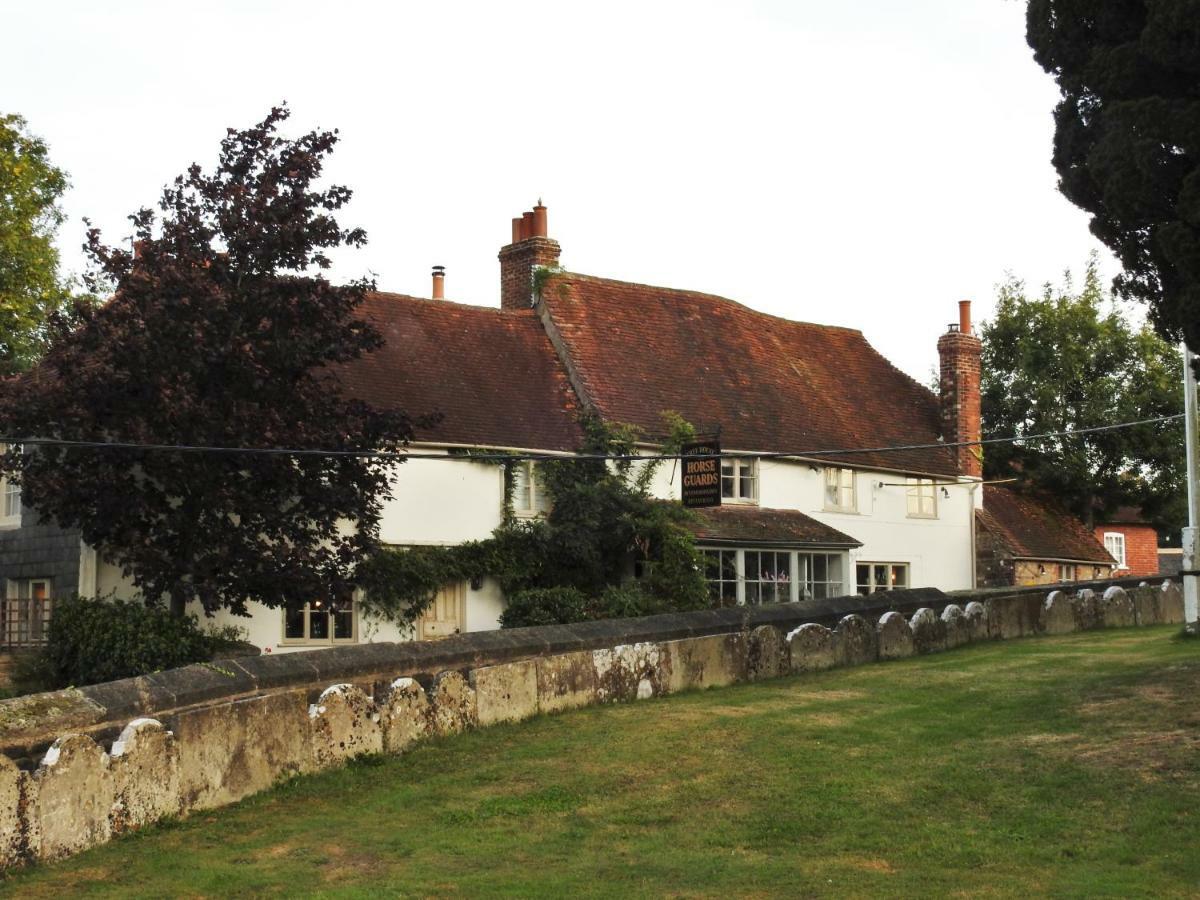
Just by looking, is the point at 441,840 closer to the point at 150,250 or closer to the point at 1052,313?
the point at 150,250

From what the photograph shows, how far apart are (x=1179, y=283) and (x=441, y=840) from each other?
832cm

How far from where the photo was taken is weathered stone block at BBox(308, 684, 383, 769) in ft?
44.9

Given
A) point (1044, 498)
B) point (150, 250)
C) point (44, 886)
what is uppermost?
point (150, 250)

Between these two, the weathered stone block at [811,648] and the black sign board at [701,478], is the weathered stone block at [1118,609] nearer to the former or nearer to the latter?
the black sign board at [701,478]

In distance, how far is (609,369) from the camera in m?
32.8

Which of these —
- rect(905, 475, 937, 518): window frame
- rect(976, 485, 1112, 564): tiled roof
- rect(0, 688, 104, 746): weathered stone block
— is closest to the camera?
rect(0, 688, 104, 746): weathered stone block

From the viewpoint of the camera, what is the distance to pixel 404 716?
14.7 metres

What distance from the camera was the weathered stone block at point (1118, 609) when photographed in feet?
91.4

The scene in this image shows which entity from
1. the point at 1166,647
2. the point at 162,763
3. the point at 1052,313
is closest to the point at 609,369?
the point at 1166,647

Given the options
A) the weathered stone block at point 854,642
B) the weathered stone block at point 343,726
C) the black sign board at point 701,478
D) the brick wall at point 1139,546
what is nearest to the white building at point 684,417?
the black sign board at point 701,478

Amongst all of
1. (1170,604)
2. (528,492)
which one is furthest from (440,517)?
(1170,604)

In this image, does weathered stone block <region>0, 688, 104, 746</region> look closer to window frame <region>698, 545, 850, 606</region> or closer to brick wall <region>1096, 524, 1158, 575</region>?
window frame <region>698, 545, 850, 606</region>

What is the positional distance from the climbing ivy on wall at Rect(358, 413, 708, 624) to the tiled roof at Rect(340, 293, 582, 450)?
104 centimetres

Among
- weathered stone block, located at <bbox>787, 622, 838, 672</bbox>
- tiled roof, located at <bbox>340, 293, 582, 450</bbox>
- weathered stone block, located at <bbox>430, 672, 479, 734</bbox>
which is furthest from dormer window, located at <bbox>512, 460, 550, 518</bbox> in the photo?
weathered stone block, located at <bbox>430, 672, 479, 734</bbox>
